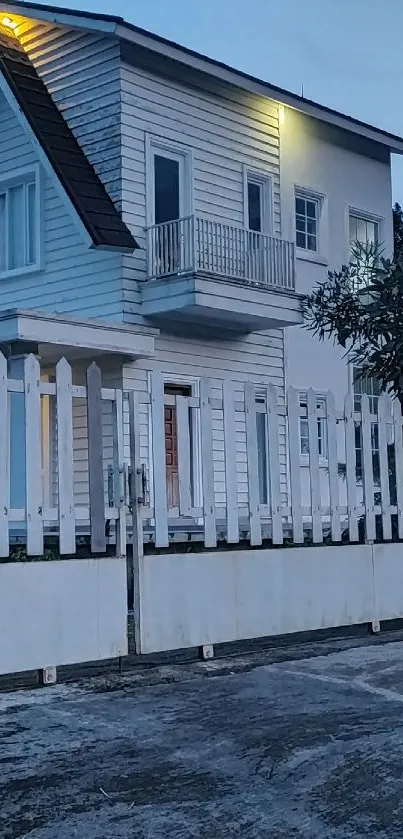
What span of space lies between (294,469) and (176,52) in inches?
330

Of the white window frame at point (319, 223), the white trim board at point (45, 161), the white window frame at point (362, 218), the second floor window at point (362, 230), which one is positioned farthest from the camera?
the second floor window at point (362, 230)

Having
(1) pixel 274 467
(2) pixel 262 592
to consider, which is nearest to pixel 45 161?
(1) pixel 274 467

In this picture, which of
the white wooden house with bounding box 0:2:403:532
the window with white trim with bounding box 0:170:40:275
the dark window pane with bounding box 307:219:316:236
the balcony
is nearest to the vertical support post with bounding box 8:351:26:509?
the white wooden house with bounding box 0:2:403:532

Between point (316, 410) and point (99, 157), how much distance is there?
7.69 metres

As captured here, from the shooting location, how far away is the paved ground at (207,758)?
3732 mm

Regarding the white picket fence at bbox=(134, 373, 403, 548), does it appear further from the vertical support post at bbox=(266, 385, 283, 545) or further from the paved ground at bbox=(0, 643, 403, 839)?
the paved ground at bbox=(0, 643, 403, 839)

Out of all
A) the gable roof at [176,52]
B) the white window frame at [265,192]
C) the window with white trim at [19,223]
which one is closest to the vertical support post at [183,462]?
Answer: the gable roof at [176,52]

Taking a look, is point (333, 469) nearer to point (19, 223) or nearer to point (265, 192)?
point (19, 223)

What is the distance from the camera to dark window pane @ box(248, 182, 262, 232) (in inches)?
648

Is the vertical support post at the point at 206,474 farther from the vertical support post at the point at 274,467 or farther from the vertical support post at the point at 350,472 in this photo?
the vertical support post at the point at 350,472

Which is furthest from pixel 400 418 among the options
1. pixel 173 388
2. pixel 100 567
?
pixel 173 388

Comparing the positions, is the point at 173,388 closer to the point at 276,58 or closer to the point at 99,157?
the point at 99,157

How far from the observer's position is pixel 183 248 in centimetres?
1386

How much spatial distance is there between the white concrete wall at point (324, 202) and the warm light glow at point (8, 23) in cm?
452
